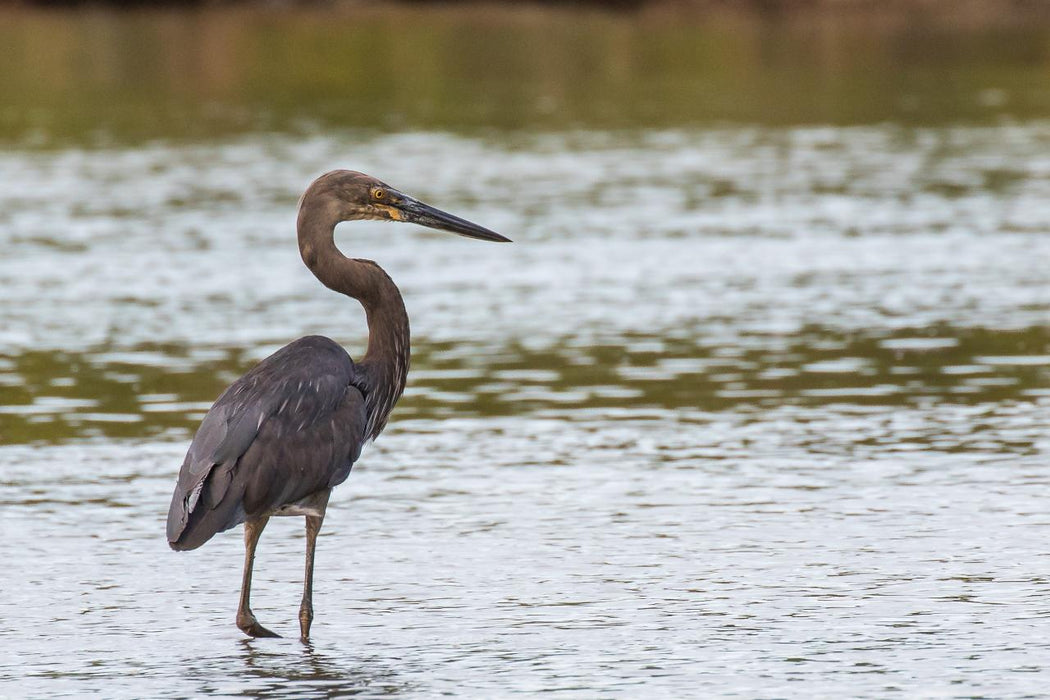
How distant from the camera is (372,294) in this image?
9.20 meters

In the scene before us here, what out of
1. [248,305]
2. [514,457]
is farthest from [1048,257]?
[514,457]

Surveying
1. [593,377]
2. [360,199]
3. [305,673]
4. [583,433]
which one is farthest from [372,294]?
[593,377]

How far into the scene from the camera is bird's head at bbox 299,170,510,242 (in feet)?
30.2

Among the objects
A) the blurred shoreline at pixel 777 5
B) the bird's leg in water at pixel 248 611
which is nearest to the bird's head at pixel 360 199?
the bird's leg in water at pixel 248 611

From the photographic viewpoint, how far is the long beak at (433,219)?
369 inches

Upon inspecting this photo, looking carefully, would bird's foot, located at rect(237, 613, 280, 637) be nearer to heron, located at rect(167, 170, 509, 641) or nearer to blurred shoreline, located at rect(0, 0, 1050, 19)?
heron, located at rect(167, 170, 509, 641)

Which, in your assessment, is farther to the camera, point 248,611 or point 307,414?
point 307,414

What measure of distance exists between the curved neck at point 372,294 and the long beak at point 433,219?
0.31m

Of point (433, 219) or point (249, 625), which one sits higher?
point (433, 219)

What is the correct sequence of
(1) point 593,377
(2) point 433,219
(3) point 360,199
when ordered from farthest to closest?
1. (1) point 593,377
2. (2) point 433,219
3. (3) point 360,199

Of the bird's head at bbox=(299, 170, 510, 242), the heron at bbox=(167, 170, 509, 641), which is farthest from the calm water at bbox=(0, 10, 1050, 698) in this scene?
the bird's head at bbox=(299, 170, 510, 242)

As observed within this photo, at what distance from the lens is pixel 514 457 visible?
11969mm

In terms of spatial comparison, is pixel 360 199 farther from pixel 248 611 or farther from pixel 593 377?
pixel 593 377

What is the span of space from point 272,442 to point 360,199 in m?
1.38
